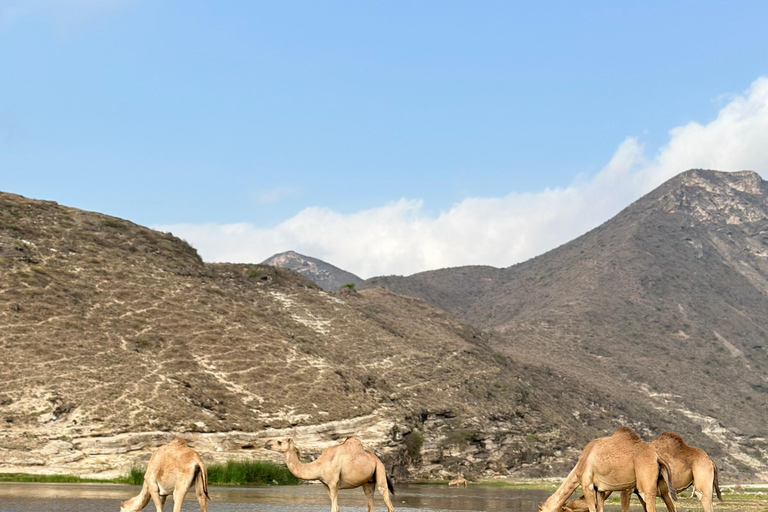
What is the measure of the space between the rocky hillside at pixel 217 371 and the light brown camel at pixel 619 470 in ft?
77.0

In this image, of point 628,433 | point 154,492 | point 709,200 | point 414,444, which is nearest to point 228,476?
point 414,444

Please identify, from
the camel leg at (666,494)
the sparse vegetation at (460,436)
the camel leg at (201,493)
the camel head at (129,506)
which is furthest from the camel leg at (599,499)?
the sparse vegetation at (460,436)

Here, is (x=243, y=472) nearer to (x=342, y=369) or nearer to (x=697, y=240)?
(x=342, y=369)

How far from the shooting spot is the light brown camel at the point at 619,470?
678 inches

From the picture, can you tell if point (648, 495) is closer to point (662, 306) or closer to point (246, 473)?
point (246, 473)

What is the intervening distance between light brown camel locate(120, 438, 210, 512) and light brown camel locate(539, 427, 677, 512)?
25.1 feet

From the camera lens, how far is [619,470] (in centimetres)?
1758

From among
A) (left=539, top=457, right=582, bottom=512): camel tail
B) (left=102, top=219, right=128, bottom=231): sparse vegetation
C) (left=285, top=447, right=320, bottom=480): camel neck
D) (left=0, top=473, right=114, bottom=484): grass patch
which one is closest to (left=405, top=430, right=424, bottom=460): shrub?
(left=0, top=473, right=114, bottom=484): grass patch

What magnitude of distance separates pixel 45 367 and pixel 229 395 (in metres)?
12.0

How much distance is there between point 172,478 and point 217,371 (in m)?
43.0

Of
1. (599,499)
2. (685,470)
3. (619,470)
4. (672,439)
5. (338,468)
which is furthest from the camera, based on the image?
(338,468)

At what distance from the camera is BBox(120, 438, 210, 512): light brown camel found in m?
17.8

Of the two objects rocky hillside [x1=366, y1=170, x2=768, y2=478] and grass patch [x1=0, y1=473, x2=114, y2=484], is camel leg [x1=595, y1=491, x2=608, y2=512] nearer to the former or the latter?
grass patch [x1=0, y1=473, x2=114, y2=484]

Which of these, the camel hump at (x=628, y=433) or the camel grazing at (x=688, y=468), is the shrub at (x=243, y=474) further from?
the camel hump at (x=628, y=433)
